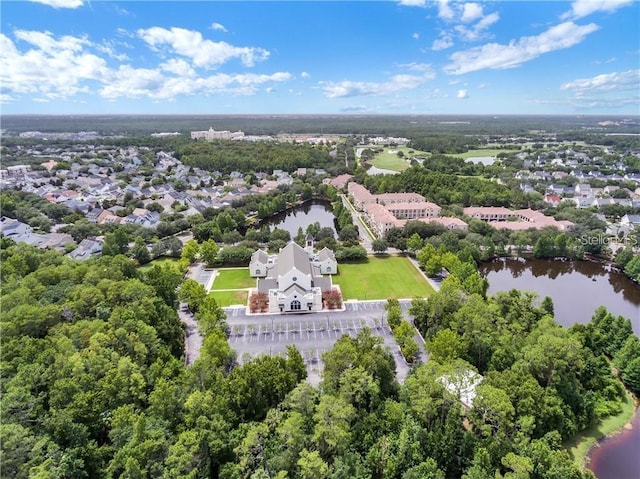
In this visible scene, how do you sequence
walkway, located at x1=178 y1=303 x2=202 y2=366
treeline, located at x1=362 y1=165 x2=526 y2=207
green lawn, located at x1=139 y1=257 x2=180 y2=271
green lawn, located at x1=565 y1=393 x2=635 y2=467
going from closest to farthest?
green lawn, located at x1=565 y1=393 x2=635 y2=467
walkway, located at x1=178 y1=303 x2=202 y2=366
green lawn, located at x1=139 y1=257 x2=180 y2=271
treeline, located at x1=362 y1=165 x2=526 y2=207

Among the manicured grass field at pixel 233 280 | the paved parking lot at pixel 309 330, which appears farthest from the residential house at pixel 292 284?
the manicured grass field at pixel 233 280

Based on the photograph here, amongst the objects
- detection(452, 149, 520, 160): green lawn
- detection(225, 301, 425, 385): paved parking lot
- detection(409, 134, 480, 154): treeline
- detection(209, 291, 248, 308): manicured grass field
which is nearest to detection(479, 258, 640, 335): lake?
detection(225, 301, 425, 385): paved parking lot

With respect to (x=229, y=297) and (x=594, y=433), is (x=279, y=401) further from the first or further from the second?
(x=594, y=433)

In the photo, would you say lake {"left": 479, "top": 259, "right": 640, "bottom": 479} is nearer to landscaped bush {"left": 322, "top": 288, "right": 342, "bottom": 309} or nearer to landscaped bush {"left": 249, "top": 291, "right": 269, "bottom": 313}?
landscaped bush {"left": 322, "top": 288, "right": 342, "bottom": 309}

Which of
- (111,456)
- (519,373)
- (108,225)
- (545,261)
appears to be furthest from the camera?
(108,225)

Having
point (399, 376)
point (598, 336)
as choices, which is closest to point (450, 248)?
point (598, 336)

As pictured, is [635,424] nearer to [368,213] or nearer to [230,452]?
[230,452]

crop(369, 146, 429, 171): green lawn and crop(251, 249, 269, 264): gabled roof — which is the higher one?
crop(251, 249, 269, 264): gabled roof
